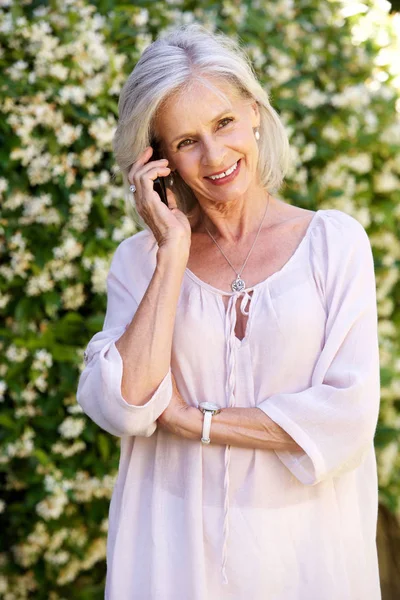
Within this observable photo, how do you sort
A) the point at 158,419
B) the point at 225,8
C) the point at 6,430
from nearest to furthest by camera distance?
the point at 158,419 → the point at 6,430 → the point at 225,8

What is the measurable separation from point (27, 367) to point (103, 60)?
1.29m

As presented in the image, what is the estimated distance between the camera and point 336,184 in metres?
4.25

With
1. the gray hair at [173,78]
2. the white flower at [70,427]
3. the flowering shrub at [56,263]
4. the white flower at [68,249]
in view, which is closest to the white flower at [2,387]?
the flowering shrub at [56,263]

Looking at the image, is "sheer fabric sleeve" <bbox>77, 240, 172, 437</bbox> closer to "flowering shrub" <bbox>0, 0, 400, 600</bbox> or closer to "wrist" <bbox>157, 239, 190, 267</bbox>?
"wrist" <bbox>157, 239, 190, 267</bbox>

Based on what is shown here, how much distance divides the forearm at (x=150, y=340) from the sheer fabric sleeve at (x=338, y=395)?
281mm

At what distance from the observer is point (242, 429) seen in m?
2.13

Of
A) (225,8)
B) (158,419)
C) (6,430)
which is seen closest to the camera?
(158,419)

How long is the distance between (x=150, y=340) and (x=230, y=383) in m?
0.24

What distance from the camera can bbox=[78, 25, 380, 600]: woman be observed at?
2121mm

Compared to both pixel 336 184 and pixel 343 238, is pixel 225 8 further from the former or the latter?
pixel 343 238

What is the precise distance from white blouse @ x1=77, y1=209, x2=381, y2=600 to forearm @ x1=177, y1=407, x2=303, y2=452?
30 mm

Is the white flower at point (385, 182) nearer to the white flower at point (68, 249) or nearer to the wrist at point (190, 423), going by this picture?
the white flower at point (68, 249)

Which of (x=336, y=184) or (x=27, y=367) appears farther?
(x=336, y=184)

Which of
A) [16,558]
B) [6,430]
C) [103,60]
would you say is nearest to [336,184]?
[103,60]
